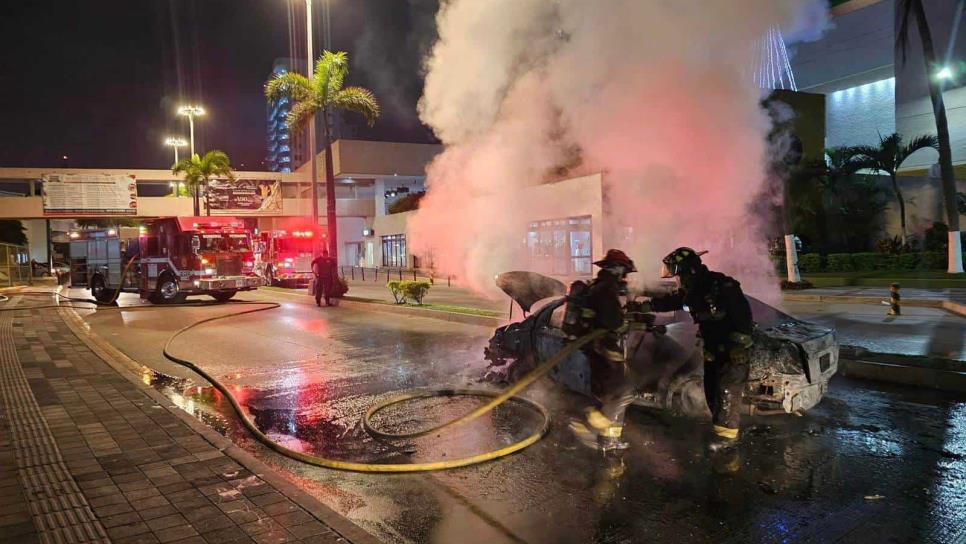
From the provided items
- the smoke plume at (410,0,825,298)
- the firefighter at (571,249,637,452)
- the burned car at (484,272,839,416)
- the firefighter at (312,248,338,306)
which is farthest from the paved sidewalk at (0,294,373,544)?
the firefighter at (312,248,338,306)

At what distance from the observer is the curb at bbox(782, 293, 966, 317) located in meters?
12.6

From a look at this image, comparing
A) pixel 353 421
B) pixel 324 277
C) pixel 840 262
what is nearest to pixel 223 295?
pixel 324 277

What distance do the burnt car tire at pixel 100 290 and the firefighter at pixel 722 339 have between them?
21.3m

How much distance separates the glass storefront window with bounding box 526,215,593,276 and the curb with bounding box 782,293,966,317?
582cm

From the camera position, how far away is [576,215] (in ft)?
59.1

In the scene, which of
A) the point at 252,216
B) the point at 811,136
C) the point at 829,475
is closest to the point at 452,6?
the point at 829,475

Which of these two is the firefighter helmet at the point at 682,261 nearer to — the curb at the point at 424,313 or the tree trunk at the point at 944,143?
the curb at the point at 424,313

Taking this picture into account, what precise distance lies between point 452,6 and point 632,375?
8201 mm

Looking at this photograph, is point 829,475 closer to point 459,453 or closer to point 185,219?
point 459,453

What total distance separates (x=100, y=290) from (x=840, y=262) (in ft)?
88.4

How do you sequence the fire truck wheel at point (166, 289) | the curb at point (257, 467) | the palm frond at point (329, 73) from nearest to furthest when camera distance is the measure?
the curb at point (257, 467) < the fire truck wheel at point (166, 289) < the palm frond at point (329, 73)

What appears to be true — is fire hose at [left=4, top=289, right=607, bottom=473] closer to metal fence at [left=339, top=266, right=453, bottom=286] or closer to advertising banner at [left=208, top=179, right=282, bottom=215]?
metal fence at [left=339, top=266, right=453, bottom=286]

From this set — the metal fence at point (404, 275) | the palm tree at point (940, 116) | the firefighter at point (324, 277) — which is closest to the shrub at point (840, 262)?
the palm tree at point (940, 116)

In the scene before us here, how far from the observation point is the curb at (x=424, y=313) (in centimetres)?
1262
